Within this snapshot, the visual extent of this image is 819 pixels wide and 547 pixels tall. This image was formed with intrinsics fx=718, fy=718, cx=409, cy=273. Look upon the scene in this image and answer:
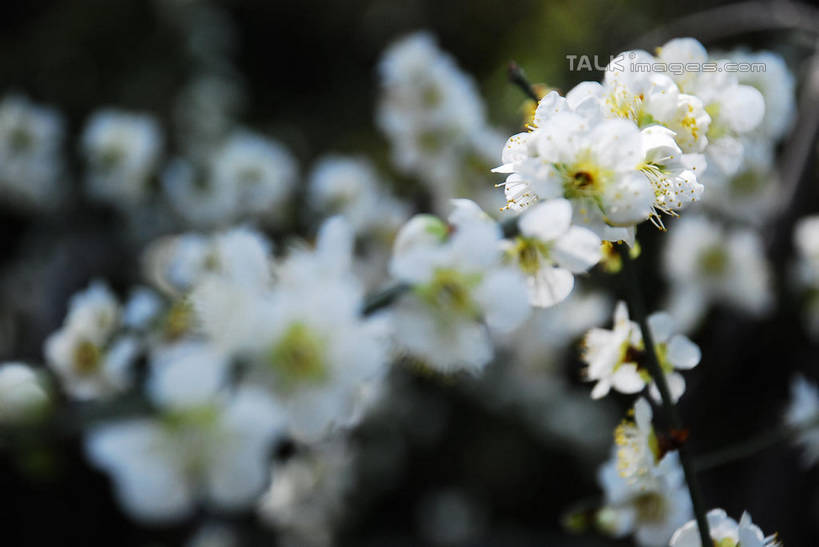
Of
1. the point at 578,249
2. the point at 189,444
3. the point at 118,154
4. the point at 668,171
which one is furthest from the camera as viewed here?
the point at 118,154

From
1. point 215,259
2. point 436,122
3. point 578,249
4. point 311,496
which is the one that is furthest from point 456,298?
point 311,496

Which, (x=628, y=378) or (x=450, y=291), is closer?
(x=450, y=291)

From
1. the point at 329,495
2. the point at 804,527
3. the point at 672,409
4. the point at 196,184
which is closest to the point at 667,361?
the point at 672,409

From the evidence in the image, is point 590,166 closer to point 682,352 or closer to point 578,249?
point 578,249

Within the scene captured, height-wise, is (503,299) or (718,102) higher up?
(718,102)

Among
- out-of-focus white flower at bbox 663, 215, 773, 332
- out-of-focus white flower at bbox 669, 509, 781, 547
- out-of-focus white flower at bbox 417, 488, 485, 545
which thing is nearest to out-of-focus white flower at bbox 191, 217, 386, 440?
out-of-focus white flower at bbox 669, 509, 781, 547

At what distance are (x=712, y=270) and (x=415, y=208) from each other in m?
0.75

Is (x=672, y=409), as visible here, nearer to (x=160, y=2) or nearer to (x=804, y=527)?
(x=804, y=527)

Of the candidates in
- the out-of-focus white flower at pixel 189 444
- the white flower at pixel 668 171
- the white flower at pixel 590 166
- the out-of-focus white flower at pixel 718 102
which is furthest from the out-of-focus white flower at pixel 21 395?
the out-of-focus white flower at pixel 718 102

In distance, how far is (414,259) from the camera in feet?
1.79

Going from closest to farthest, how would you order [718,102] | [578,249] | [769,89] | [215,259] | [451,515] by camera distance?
[578,249]
[718,102]
[215,259]
[769,89]
[451,515]

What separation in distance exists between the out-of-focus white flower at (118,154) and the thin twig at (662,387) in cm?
164

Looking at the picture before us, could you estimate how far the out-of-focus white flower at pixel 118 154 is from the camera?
1.96 meters

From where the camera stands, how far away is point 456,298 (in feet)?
1.85
